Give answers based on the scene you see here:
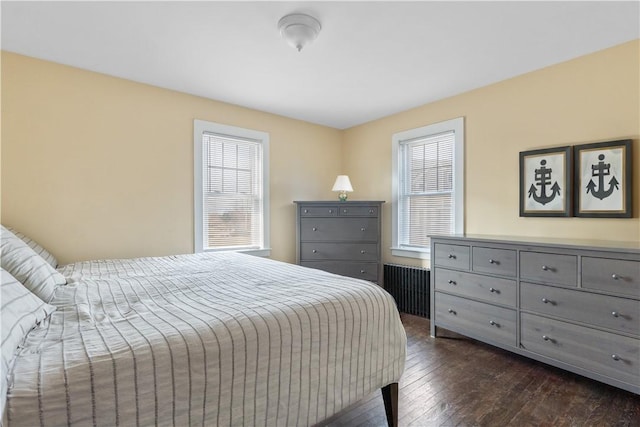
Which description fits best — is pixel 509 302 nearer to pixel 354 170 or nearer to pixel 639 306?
pixel 639 306

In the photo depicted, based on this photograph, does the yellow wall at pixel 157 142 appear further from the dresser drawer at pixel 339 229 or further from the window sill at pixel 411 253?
the dresser drawer at pixel 339 229

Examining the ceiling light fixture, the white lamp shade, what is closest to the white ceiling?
the ceiling light fixture

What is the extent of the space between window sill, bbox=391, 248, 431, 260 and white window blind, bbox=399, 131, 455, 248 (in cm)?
9

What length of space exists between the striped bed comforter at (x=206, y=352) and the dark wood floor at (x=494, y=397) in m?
0.37

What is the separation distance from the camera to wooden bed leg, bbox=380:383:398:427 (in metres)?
1.57

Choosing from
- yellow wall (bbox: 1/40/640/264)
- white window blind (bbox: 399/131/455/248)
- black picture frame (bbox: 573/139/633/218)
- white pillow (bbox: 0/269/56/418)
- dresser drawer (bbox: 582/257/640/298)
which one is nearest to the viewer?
white pillow (bbox: 0/269/56/418)

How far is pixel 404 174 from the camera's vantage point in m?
3.85

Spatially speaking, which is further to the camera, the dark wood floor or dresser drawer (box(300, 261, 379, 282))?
dresser drawer (box(300, 261, 379, 282))

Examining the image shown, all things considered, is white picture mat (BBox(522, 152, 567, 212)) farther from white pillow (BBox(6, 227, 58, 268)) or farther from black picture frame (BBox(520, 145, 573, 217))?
white pillow (BBox(6, 227, 58, 268))

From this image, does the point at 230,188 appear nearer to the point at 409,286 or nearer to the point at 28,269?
the point at 28,269

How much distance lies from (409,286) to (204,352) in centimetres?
302

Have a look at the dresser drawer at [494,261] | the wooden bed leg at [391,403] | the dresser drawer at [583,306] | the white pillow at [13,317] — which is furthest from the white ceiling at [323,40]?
the wooden bed leg at [391,403]

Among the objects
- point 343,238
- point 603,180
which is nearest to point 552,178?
point 603,180

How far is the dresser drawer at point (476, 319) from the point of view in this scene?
94.9 inches
